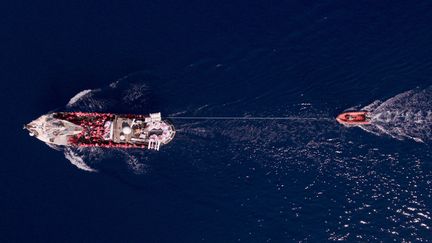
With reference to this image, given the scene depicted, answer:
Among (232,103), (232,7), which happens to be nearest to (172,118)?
(232,103)

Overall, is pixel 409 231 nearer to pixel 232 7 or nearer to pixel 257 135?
pixel 257 135

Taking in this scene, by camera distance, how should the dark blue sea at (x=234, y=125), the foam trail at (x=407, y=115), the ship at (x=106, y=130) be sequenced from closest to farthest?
the foam trail at (x=407, y=115), the dark blue sea at (x=234, y=125), the ship at (x=106, y=130)

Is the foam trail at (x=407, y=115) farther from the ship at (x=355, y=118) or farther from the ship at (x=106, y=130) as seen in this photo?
the ship at (x=106, y=130)

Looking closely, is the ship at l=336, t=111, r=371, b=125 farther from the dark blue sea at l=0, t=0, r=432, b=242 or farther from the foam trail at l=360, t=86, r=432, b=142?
the dark blue sea at l=0, t=0, r=432, b=242

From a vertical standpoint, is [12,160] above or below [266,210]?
above

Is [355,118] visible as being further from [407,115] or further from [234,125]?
[234,125]

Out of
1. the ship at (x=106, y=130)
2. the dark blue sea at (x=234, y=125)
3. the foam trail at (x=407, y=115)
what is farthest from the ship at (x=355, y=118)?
the ship at (x=106, y=130)

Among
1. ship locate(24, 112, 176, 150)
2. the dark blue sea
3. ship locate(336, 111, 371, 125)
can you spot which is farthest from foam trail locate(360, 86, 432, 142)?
ship locate(24, 112, 176, 150)
